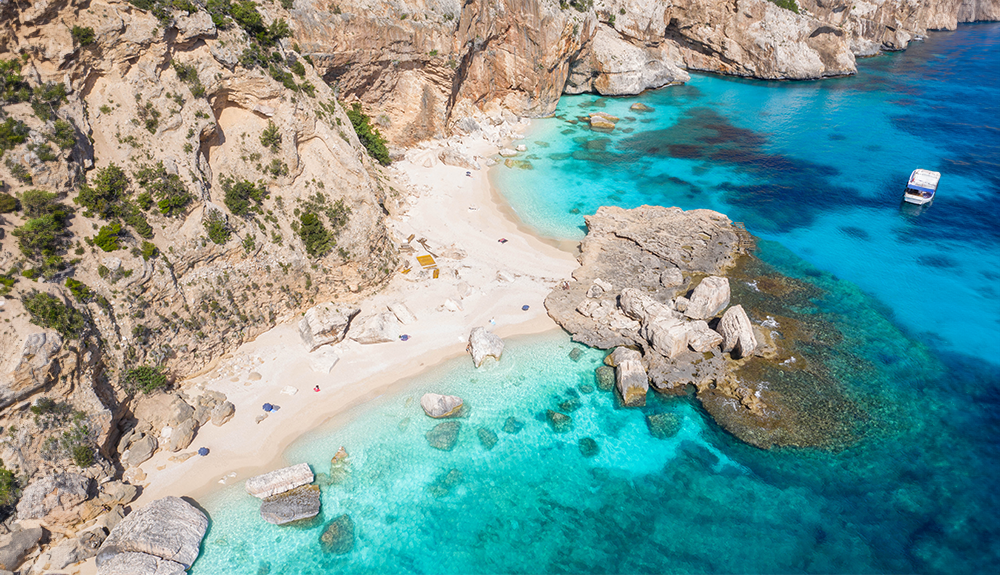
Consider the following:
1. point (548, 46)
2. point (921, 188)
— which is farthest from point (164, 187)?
point (921, 188)

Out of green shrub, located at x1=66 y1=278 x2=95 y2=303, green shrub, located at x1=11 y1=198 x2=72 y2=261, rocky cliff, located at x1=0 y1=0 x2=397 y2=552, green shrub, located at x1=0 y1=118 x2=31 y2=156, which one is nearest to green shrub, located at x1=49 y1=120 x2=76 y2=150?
rocky cliff, located at x1=0 y1=0 x2=397 y2=552

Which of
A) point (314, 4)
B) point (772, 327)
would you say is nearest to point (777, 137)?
point (772, 327)

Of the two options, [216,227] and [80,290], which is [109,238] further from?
[216,227]

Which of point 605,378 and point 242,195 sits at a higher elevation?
point 242,195

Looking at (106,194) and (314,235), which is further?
(314,235)

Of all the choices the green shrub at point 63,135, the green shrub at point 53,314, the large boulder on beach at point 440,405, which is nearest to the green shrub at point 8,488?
the green shrub at point 53,314

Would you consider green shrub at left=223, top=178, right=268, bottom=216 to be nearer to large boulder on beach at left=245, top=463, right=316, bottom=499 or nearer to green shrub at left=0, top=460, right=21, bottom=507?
large boulder on beach at left=245, top=463, right=316, bottom=499

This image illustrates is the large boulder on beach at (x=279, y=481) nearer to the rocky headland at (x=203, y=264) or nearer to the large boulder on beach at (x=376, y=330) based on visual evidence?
the rocky headland at (x=203, y=264)

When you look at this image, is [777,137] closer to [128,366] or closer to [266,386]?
[266,386]
